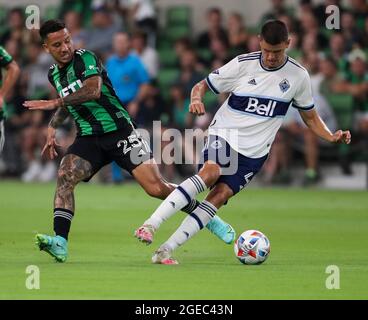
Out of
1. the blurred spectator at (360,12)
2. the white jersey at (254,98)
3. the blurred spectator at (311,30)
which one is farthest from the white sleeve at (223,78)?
the blurred spectator at (360,12)

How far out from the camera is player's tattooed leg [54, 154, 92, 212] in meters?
10.7

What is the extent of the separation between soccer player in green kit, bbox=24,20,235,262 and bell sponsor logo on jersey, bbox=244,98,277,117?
1.12 meters

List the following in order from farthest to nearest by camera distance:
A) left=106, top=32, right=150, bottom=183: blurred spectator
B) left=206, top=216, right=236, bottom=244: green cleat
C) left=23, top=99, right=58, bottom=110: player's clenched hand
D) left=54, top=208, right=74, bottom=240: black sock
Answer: left=106, top=32, right=150, bottom=183: blurred spectator → left=206, top=216, right=236, bottom=244: green cleat → left=54, top=208, right=74, bottom=240: black sock → left=23, top=99, right=58, bottom=110: player's clenched hand

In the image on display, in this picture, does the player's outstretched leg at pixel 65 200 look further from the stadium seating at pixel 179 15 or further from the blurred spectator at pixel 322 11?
the stadium seating at pixel 179 15

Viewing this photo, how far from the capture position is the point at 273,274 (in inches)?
381

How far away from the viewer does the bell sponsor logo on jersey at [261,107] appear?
1087 cm

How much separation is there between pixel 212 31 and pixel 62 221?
1318 centimetres

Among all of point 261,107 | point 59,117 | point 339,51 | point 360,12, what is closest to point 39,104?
point 59,117

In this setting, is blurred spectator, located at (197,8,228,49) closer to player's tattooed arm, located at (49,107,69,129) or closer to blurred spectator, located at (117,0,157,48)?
blurred spectator, located at (117,0,157,48)

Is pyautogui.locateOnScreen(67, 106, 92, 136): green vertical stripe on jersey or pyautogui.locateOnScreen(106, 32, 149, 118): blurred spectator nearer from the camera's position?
pyautogui.locateOnScreen(67, 106, 92, 136): green vertical stripe on jersey

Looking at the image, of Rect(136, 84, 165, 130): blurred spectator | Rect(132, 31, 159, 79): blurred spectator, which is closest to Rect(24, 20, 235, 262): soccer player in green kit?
Rect(136, 84, 165, 130): blurred spectator

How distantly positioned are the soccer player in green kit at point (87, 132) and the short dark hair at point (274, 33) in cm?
163
